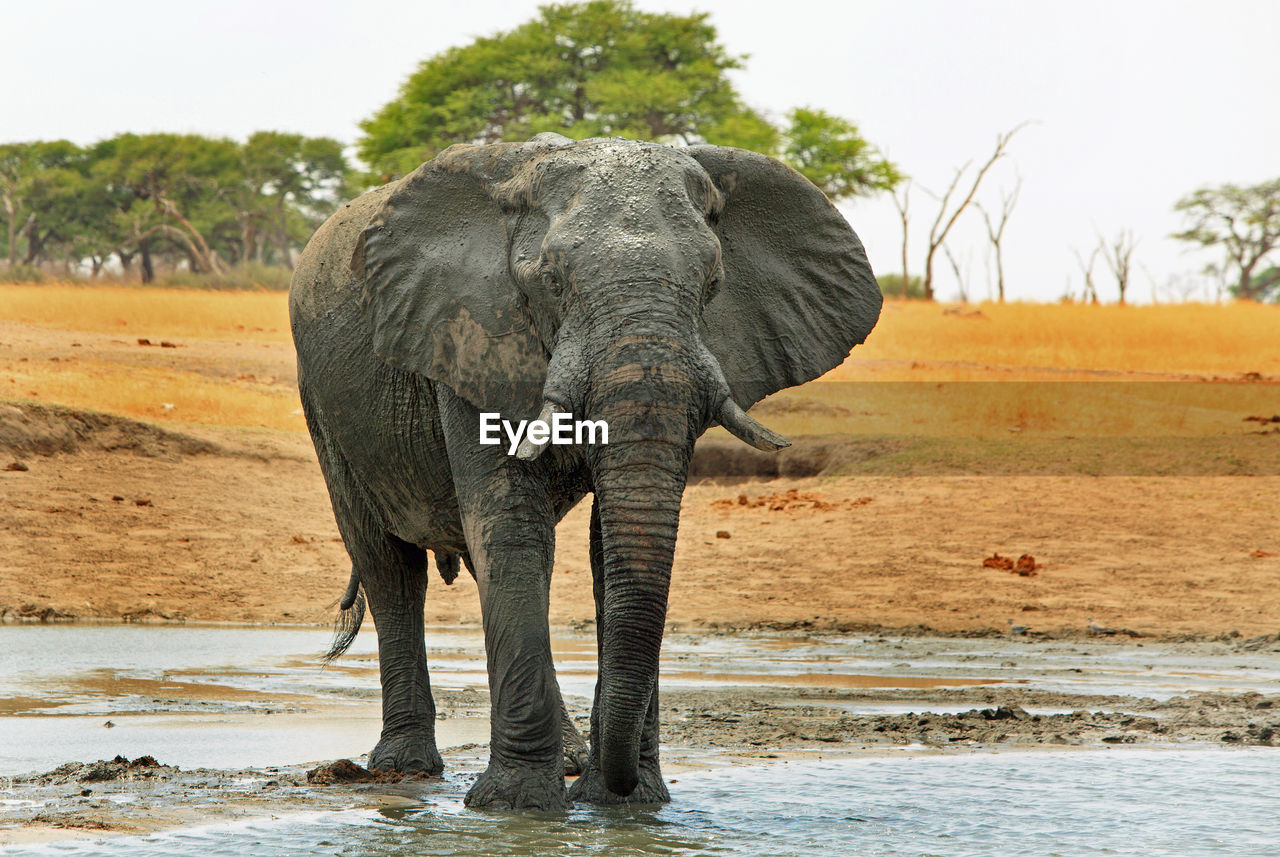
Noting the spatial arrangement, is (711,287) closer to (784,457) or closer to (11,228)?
(784,457)

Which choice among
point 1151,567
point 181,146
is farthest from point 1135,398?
point 181,146

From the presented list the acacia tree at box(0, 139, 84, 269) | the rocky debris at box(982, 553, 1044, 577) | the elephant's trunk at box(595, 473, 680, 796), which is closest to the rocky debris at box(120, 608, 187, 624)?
the rocky debris at box(982, 553, 1044, 577)

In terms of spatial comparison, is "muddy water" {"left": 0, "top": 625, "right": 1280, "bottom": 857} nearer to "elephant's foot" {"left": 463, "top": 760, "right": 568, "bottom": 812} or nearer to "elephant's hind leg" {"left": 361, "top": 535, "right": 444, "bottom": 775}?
"elephant's foot" {"left": 463, "top": 760, "right": 568, "bottom": 812}

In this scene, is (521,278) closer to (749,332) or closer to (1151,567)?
(749,332)

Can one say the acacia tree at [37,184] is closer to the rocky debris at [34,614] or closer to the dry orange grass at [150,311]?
the dry orange grass at [150,311]

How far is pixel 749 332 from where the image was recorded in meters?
5.31

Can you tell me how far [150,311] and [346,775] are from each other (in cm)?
3125

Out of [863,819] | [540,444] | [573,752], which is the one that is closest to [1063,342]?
[573,752]

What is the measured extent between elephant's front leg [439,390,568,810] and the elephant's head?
24 centimetres

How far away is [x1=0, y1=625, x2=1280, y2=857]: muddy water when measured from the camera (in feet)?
15.1

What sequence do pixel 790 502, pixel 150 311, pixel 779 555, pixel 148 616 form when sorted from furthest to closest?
pixel 150 311, pixel 790 502, pixel 779 555, pixel 148 616

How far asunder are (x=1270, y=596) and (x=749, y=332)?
7784mm

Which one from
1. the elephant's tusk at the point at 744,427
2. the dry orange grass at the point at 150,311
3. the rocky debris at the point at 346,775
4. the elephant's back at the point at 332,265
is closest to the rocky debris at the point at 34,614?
the elephant's back at the point at 332,265

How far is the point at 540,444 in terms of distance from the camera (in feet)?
15.0
